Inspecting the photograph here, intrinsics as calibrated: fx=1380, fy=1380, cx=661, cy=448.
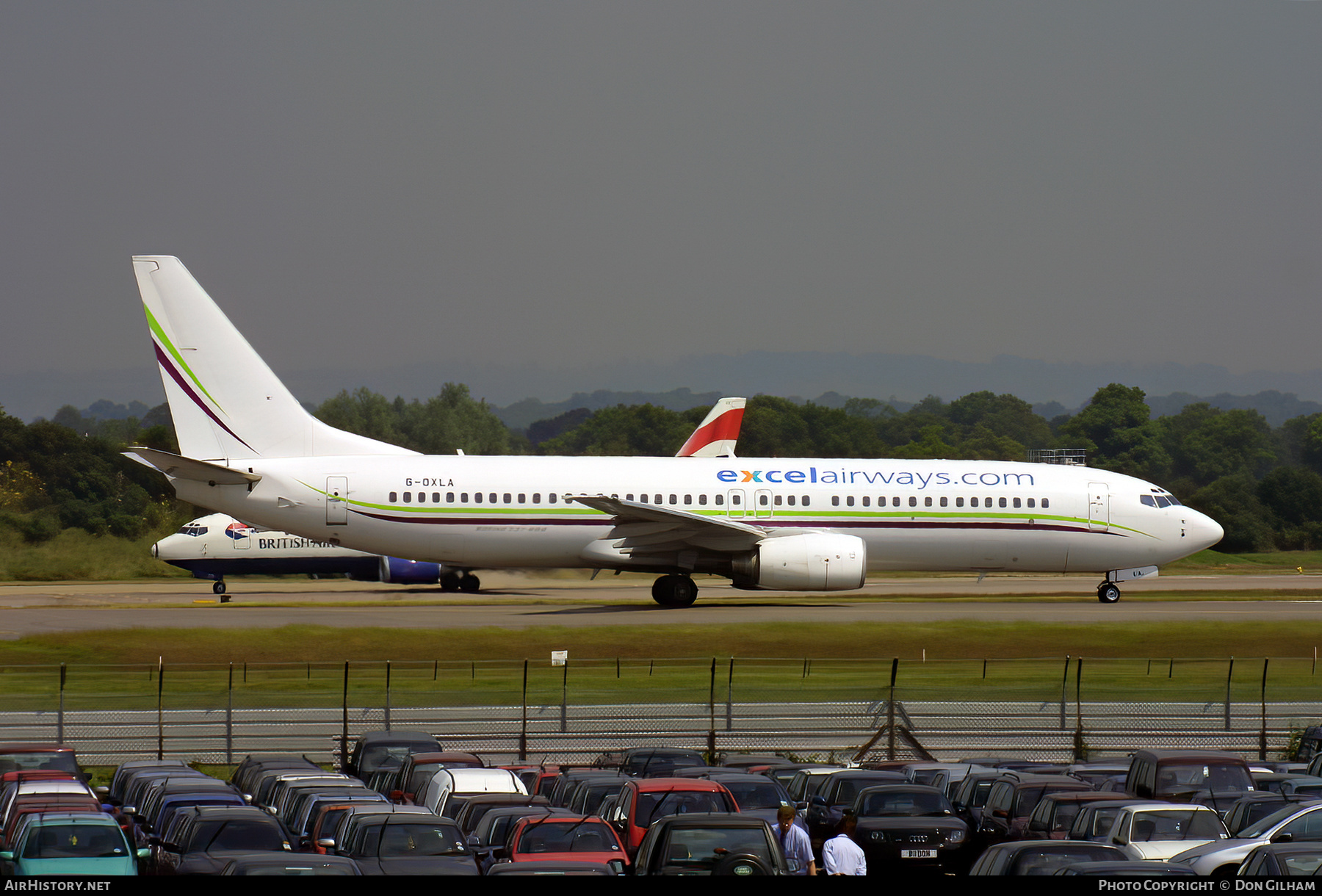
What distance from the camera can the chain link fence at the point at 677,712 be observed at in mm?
23484

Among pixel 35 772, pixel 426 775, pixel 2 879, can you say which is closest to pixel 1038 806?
pixel 426 775

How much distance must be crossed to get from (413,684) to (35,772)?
10.5m

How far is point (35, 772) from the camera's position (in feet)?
55.9

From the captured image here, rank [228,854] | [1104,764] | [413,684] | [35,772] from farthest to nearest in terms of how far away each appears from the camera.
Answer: [413,684], [1104,764], [35,772], [228,854]

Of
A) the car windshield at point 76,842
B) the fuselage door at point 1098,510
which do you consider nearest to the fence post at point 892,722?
the car windshield at point 76,842

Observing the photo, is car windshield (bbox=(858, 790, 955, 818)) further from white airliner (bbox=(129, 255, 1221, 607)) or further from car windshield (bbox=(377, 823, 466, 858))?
white airliner (bbox=(129, 255, 1221, 607))

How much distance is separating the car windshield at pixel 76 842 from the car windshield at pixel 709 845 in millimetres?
4962

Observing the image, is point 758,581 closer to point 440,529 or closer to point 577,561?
point 577,561

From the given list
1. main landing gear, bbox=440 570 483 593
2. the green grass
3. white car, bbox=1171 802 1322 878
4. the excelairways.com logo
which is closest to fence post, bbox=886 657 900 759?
the green grass

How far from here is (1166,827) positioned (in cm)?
1391

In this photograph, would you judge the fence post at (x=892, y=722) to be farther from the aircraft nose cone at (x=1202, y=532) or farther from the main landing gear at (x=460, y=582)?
the main landing gear at (x=460, y=582)

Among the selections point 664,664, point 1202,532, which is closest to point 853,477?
point 1202,532

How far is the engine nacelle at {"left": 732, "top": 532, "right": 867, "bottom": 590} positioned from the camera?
124 feet

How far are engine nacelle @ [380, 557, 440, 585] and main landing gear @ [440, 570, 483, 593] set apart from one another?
3.46 ft
